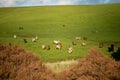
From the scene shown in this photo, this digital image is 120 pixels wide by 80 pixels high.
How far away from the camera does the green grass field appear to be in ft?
75.3

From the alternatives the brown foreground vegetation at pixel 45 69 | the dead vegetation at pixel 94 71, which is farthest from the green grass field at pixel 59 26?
the dead vegetation at pixel 94 71

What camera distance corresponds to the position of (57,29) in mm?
30656

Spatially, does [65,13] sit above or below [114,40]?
above

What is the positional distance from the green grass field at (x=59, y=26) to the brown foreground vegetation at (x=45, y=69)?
40.3 feet

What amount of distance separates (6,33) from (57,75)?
2230 cm

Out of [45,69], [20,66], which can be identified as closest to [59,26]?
[45,69]

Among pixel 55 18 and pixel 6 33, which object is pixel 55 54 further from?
pixel 55 18

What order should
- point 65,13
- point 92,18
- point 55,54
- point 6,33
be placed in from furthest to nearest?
1. point 65,13
2. point 92,18
3. point 6,33
4. point 55,54

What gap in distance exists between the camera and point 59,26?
3216 centimetres

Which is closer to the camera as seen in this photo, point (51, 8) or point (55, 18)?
point (55, 18)

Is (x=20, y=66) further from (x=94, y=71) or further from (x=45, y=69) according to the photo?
(x=94, y=71)

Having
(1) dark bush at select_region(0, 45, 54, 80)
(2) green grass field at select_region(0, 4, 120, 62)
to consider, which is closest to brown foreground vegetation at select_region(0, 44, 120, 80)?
(1) dark bush at select_region(0, 45, 54, 80)

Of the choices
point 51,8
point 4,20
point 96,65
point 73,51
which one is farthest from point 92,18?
point 96,65

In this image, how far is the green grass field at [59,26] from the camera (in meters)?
23.0
